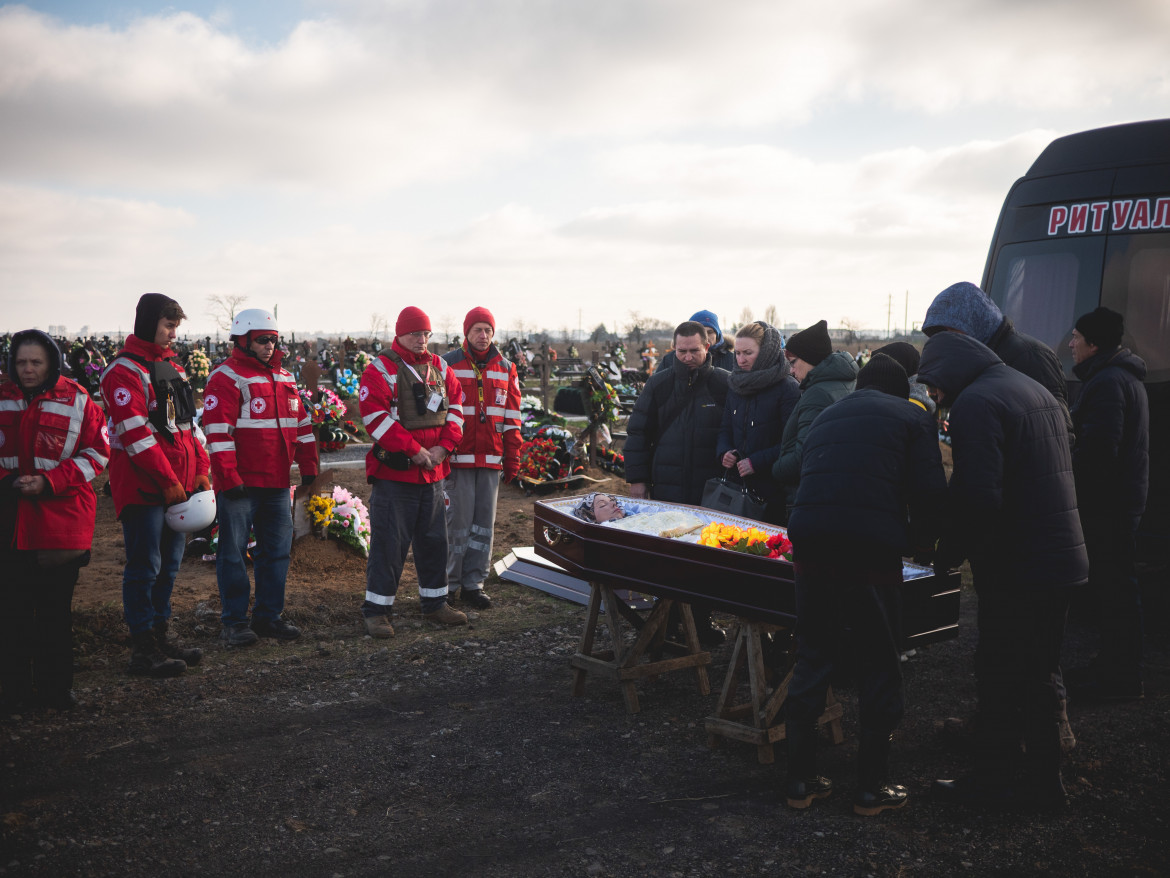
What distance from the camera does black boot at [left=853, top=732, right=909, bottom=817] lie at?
3393 mm

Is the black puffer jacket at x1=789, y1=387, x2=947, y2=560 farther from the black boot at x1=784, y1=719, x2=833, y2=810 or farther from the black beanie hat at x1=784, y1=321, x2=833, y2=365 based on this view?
the black beanie hat at x1=784, y1=321, x2=833, y2=365

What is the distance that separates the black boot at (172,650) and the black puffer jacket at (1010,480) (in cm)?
441

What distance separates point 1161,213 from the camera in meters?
5.76

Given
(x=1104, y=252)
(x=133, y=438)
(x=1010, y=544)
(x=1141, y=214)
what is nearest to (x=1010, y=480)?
(x=1010, y=544)

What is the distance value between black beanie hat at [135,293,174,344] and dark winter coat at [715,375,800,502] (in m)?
3.59

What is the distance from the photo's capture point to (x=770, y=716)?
3951 millimetres

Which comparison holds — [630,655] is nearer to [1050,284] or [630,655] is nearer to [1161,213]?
[1050,284]

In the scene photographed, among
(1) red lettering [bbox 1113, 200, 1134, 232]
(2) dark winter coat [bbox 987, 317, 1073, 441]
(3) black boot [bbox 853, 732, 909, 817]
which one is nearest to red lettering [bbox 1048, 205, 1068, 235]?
(1) red lettering [bbox 1113, 200, 1134, 232]

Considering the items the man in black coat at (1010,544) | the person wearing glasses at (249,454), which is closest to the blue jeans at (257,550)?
the person wearing glasses at (249,454)

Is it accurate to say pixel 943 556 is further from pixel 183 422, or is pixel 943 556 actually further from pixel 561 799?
pixel 183 422

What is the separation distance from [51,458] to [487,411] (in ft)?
9.87

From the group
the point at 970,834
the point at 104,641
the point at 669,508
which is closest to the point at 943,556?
the point at 970,834

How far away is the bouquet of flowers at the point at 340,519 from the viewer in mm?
7488

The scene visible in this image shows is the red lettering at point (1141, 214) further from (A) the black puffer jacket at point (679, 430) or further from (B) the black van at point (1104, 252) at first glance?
(A) the black puffer jacket at point (679, 430)
